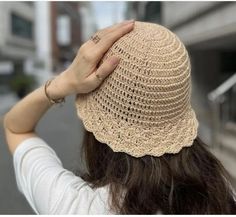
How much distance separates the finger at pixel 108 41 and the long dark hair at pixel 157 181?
19cm

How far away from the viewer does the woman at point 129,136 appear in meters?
0.82

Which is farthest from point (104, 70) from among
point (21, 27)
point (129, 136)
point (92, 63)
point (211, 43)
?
point (21, 27)

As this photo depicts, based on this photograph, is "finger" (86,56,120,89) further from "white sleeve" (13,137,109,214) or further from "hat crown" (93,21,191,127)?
"white sleeve" (13,137,109,214)

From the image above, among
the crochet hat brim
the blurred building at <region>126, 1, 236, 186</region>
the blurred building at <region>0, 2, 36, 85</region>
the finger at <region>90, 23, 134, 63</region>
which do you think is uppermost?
the finger at <region>90, 23, 134, 63</region>

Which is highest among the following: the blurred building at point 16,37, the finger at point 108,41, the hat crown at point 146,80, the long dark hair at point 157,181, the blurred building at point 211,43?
the finger at point 108,41

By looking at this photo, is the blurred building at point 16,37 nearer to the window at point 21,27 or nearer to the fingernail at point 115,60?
the window at point 21,27

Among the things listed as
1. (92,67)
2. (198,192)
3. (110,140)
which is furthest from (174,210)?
(92,67)

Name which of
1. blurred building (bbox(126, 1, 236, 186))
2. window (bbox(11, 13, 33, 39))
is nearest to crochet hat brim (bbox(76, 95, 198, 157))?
blurred building (bbox(126, 1, 236, 186))

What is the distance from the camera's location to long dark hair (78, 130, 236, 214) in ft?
2.76

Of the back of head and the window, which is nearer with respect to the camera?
the back of head

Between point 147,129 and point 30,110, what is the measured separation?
0.26 meters

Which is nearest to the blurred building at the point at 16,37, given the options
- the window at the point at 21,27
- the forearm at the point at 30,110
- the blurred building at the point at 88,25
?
the window at the point at 21,27

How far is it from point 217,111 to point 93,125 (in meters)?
5.28

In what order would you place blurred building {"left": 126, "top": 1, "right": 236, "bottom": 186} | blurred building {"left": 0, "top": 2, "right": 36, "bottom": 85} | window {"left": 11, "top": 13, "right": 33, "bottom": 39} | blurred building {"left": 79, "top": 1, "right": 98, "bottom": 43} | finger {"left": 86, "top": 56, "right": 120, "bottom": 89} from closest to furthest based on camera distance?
finger {"left": 86, "top": 56, "right": 120, "bottom": 89} < blurred building {"left": 79, "top": 1, "right": 98, "bottom": 43} < blurred building {"left": 126, "top": 1, "right": 236, "bottom": 186} < blurred building {"left": 0, "top": 2, "right": 36, "bottom": 85} < window {"left": 11, "top": 13, "right": 33, "bottom": 39}
